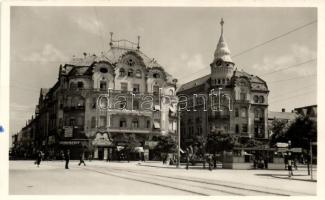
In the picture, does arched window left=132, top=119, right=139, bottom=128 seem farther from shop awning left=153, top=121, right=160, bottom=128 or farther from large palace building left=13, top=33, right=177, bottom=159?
shop awning left=153, top=121, right=160, bottom=128

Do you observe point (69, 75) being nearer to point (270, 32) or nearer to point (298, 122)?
point (298, 122)

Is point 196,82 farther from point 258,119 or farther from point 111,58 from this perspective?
point 111,58

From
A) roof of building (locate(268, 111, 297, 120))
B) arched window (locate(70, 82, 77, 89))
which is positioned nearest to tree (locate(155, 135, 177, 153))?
arched window (locate(70, 82, 77, 89))

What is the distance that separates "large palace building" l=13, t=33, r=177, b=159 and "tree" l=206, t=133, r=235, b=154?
704 cm

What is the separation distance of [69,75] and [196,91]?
1762cm

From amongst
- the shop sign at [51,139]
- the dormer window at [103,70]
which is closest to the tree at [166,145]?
the dormer window at [103,70]

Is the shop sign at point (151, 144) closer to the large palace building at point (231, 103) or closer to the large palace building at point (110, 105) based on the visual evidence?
the large palace building at point (110, 105)

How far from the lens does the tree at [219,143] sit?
2057 inches

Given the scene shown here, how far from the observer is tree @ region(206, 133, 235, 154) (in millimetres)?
52250

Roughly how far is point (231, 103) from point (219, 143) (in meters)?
6.97

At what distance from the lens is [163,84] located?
56.8m

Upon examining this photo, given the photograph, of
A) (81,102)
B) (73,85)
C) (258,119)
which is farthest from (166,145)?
(258,119)

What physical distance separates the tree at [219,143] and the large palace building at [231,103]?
1.99 metres
